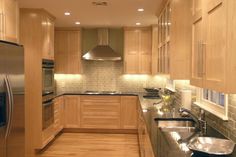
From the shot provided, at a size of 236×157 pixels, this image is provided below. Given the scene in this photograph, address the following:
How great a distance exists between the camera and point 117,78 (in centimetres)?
756

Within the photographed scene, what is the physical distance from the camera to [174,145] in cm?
227

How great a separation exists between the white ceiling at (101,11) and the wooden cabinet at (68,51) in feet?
1.38

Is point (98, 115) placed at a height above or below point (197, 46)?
below

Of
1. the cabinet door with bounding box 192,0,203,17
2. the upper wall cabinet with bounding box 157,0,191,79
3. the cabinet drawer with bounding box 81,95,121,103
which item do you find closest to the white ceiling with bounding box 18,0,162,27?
the upper wall cabinet with bounding box 157,0,191,79

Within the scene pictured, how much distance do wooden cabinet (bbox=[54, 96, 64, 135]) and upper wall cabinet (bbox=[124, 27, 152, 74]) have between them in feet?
5.99

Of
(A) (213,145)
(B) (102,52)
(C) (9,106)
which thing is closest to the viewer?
(A) (213,145)

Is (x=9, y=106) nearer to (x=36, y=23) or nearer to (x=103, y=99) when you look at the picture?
(x=36, y=23)

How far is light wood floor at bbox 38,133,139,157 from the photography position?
5.26 meters

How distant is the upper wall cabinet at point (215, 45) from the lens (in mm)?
1629

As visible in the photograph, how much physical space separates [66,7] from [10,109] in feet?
7.58

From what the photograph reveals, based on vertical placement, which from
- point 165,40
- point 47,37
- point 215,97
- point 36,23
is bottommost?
point 215,97

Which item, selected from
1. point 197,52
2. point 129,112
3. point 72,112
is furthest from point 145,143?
point 72,112

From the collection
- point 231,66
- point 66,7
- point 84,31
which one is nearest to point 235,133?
point 231,66

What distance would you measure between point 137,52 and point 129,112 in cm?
154
